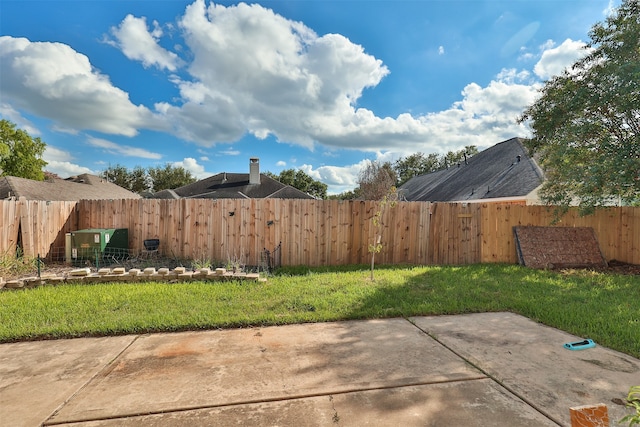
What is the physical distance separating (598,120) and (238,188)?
19578 mm

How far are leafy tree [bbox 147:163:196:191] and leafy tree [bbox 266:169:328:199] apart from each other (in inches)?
435

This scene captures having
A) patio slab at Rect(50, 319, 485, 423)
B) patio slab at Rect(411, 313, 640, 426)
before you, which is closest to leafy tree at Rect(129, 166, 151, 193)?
patio slab at Rect(50, 319, 485, 423)

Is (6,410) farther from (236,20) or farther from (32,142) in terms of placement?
(32,142)

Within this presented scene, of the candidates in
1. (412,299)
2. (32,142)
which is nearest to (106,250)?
(412,299)

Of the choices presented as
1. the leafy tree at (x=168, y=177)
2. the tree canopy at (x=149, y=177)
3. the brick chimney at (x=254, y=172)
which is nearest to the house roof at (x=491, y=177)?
the brick chimney at (x=254, y=172)

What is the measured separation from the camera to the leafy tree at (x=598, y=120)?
274 inches

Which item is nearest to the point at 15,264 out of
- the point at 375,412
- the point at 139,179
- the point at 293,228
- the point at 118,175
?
the point at 293,228

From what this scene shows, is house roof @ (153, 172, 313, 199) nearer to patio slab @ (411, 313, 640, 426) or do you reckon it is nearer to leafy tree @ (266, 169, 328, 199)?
leafy tree @ (266, 169, 328, 199)

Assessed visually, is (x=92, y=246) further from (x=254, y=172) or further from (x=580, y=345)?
(x=254, y=172)

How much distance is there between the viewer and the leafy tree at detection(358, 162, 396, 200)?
89.5ft

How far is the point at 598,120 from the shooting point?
26.2ft

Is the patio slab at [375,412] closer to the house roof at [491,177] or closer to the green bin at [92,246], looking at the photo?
the green bin at [92,246]

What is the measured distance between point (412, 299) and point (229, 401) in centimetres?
325

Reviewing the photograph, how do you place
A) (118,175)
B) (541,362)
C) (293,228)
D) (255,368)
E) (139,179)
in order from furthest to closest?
(139,179), (118,175), (293,228), (541,362), (255,368)
